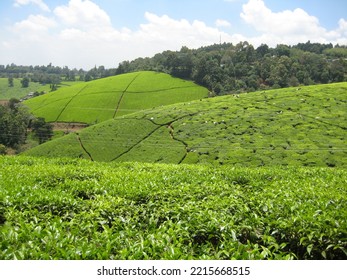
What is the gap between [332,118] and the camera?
220ft

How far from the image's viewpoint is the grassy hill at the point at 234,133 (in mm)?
57438

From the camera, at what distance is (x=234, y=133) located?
66500 mm

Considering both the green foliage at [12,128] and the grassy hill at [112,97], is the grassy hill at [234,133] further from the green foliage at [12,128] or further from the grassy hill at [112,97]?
the grassy hill at [112,97]

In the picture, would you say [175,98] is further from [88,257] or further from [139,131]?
[88,257]

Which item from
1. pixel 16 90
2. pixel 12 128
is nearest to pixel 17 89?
pixel 16 90

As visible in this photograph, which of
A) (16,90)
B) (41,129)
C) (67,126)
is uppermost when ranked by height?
(16,90)

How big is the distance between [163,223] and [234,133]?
2363 inches

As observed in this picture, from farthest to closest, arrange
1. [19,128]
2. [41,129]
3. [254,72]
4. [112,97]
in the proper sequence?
[254,72] → [112,97] → [41,129] → [19,128]

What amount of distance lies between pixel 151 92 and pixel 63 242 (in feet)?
390

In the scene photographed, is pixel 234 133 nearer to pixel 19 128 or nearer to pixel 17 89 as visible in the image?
pixel 19 128

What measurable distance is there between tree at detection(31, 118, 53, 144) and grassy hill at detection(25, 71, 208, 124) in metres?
7.24

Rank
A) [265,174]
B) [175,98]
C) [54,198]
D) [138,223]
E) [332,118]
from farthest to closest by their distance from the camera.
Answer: [175,98] < [332,118] < [265,174] < [54,198] < [138,223]

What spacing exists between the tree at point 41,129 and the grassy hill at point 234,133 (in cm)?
1977
